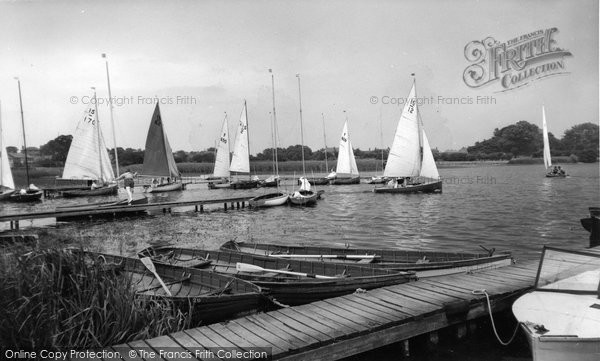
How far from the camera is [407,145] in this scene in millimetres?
48125

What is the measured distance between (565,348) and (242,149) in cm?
5719

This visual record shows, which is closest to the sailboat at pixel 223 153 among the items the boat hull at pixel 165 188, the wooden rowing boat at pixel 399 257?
the boat hull at pixel 165 188

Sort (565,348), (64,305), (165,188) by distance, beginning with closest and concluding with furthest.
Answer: (565,348), (64,305), (165,188)

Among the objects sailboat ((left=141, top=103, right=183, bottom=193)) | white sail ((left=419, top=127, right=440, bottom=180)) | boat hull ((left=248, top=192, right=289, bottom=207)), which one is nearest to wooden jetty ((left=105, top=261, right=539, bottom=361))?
boat hull ((left=248, top=192, right=289, bottom=207))

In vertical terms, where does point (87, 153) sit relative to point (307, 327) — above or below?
above

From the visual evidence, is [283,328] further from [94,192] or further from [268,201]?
[94,192]

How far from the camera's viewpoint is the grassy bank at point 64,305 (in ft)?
19.2

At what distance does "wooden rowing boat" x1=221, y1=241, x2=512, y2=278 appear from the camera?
10727 mm

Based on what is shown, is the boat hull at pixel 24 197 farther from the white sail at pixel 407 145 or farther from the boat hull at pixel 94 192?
the white sail at pixel 407 145

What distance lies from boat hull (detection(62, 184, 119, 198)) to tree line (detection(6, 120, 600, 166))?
155ft

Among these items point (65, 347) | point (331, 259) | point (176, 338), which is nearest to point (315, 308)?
point (176, 338)

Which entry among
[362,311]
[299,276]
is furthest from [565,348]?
[299,276]

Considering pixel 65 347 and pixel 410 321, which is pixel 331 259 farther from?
pixel 65 347

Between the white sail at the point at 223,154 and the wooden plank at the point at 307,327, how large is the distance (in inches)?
2316
